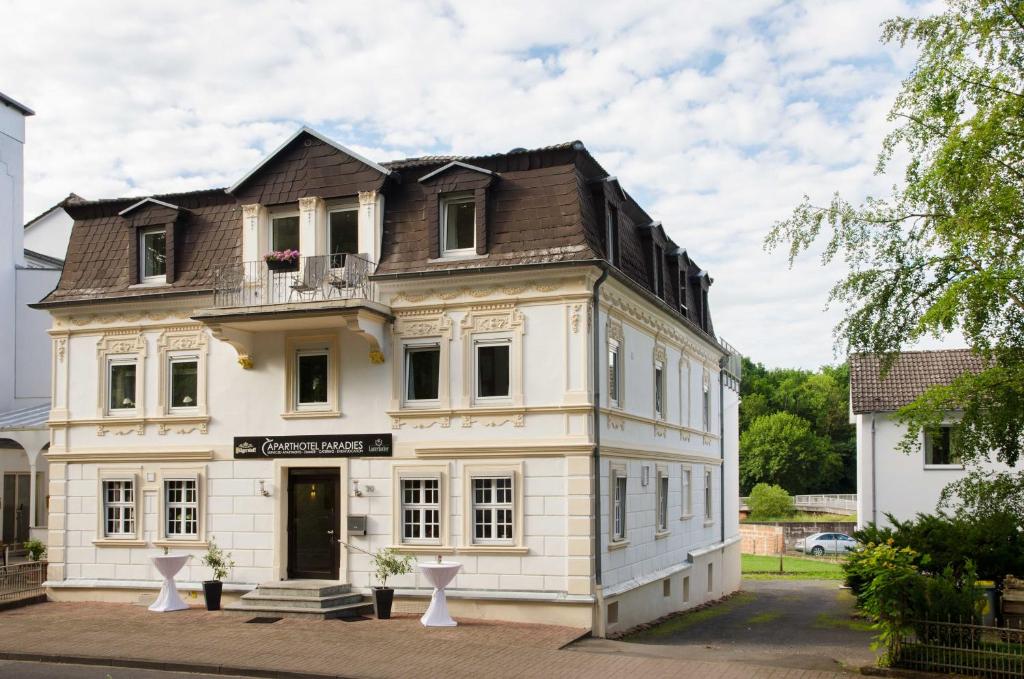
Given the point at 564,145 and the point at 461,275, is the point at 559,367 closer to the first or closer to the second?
the point at 461,275

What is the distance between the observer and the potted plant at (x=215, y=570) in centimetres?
2122

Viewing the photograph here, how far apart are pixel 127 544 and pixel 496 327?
374 inches

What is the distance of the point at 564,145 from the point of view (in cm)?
2077

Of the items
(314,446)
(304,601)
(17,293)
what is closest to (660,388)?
(314,446)

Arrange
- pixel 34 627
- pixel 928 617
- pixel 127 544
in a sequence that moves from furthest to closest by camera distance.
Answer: pixel 127 544, pixel 34 627, pixel 928 617

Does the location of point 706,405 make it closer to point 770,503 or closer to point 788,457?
point 770,503

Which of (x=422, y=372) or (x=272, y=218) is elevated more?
(x=272, y=218)

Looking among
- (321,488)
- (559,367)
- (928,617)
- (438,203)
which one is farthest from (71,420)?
(928,617)

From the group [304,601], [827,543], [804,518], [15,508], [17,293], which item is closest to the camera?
[304,601]

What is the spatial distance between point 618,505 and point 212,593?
8.35 m

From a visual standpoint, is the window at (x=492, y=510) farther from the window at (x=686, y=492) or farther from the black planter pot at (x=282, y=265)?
the window at (x=686, y=492)

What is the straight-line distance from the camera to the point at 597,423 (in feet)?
66.2

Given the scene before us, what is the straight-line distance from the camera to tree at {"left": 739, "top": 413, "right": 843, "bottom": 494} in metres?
90.9

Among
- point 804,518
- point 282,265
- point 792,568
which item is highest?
point 282,265
